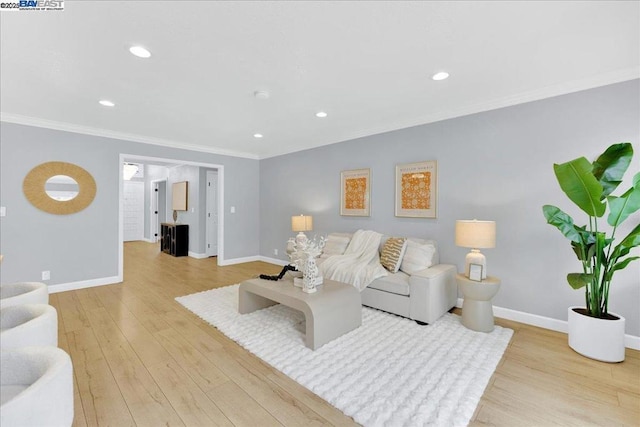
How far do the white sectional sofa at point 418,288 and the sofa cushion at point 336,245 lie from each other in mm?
899

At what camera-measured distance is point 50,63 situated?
2.35 m

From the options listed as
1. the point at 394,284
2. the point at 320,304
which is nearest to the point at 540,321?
the point at 394,284

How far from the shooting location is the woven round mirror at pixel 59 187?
384 cm

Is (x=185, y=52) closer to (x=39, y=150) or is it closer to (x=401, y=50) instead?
(x=401, y=50)

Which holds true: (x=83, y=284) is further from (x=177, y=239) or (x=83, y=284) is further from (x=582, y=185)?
(x=582, y=185)

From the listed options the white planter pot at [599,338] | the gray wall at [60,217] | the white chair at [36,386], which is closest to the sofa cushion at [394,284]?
the white planter pot at [599,338]

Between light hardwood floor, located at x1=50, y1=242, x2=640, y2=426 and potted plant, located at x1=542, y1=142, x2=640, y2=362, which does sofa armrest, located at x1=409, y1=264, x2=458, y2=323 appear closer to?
light hardwood floor, located at x1=50, y1=242, x2=640, y2=426

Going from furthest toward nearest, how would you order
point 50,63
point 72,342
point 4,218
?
1. point 4,218
2. point 72,342
3. point 50,63

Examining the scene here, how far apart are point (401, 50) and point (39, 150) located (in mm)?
4952

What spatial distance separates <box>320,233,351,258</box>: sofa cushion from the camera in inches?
165

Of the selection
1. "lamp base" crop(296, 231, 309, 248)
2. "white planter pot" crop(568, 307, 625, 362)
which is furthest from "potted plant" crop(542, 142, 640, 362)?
"lamp base" crop(296, 231, 309, 248)

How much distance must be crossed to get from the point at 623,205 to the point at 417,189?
77.1 inches

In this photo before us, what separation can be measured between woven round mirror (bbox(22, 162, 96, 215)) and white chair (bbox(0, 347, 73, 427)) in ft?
12.4

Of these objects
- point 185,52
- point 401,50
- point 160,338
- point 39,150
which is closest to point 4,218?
point 39,150
